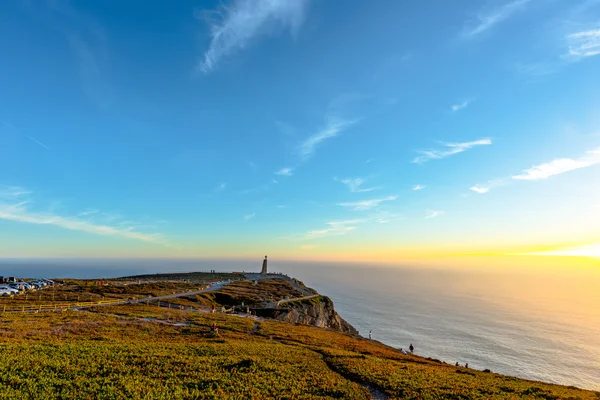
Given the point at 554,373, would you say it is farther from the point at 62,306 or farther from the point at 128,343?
the point at 62,306

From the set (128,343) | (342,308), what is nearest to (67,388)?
(128,343)

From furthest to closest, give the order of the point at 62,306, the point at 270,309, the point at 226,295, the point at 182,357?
1. the point at 226,295
2. the point at 270,309
3. the point at 62,306
4. the point at 182,357

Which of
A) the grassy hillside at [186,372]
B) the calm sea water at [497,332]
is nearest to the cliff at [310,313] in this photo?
the calm sea water at [497,332]

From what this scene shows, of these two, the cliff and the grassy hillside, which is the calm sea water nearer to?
the cliff

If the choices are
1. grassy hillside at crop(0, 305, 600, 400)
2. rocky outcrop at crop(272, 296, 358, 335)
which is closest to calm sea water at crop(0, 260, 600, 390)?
rocky outcrop at crop(272, 296, 358, 335)

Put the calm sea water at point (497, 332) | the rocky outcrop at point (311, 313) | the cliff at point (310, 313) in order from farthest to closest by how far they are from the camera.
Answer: the calm sea water at point (497, 332), the rocky outcrop at point (311, 313), the cliff at point (310, 313)

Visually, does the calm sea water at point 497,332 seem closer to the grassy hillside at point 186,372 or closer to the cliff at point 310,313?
the cliff at point 310,313

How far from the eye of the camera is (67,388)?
14.7m

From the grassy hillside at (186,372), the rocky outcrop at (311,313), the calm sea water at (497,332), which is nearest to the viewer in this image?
the grassy hillside at (186,372)

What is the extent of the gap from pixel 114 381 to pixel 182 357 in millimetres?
5822

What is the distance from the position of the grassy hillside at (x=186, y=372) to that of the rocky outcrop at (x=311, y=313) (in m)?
41.4

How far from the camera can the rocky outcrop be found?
7092cm

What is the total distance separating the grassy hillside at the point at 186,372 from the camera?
15.2 m

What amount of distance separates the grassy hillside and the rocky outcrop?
136 feet
